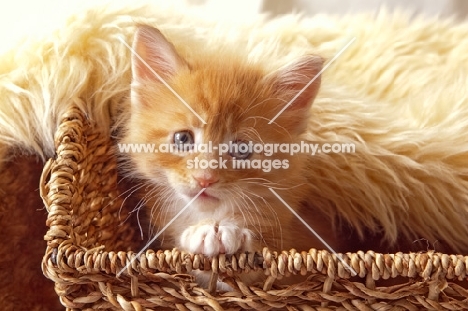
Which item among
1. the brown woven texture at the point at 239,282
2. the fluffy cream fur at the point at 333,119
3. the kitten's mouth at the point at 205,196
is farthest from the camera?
the fluffy cream fur at the point at 333,119

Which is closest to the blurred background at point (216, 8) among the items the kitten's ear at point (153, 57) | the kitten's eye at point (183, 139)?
the kitten's ear at point (153, 57)

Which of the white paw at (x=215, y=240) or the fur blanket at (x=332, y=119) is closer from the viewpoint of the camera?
the white paw at (x=215, y=240)

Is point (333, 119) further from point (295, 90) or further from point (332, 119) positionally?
point (295, 90)

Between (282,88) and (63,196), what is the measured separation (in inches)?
14.6

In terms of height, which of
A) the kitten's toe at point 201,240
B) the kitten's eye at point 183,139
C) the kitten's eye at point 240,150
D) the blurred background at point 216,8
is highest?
the blurred background at point 216,8

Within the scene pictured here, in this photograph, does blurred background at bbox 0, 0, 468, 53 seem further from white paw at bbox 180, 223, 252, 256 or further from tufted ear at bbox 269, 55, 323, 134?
white paw at bbox 180, 223, 252, 256

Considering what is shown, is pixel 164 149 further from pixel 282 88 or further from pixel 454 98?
pixel 454 98

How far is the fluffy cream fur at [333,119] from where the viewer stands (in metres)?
0.94

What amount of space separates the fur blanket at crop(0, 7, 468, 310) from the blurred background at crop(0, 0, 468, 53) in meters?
0.04

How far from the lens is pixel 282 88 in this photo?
87cm

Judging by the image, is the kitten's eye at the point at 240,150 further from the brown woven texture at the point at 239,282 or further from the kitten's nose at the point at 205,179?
the brown woven texture at the point at 239,282

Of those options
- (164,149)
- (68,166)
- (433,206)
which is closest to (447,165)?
(433,206)

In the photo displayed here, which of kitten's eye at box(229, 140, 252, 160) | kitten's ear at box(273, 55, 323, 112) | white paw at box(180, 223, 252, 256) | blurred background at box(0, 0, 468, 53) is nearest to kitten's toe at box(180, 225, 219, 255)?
white paw at box(180, 223, 252, 256)

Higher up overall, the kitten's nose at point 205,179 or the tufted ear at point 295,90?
the tufted ear at point 295,90
